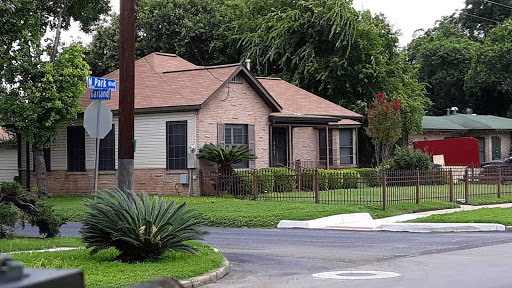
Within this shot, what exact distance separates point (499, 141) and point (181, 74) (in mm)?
27842

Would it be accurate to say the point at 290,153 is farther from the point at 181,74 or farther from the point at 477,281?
the point at 477,281

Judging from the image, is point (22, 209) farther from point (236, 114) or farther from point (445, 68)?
point (445, 68)

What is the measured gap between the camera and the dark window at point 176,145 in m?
27.7

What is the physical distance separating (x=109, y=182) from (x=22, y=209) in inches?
559

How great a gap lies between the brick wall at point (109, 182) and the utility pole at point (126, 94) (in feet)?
45.0

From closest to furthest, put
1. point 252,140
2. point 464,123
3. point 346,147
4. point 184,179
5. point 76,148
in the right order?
point 184,179
point 252,140
point 76,148
point 346,147
point 464,123

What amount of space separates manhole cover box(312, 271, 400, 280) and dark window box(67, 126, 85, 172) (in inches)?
803

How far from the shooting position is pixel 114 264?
11797 mm

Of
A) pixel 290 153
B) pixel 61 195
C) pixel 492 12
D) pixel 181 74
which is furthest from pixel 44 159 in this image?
pixel 492 12

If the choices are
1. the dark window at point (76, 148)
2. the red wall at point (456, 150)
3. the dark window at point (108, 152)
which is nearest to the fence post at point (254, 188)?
the dark window at point (108, 152)

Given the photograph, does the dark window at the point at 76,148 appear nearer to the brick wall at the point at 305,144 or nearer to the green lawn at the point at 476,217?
the brick wall at the point at 305,144

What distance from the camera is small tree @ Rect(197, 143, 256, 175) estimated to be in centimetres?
2673

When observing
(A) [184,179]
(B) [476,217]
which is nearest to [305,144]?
(A) [184,179]

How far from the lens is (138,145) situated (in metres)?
28.7
